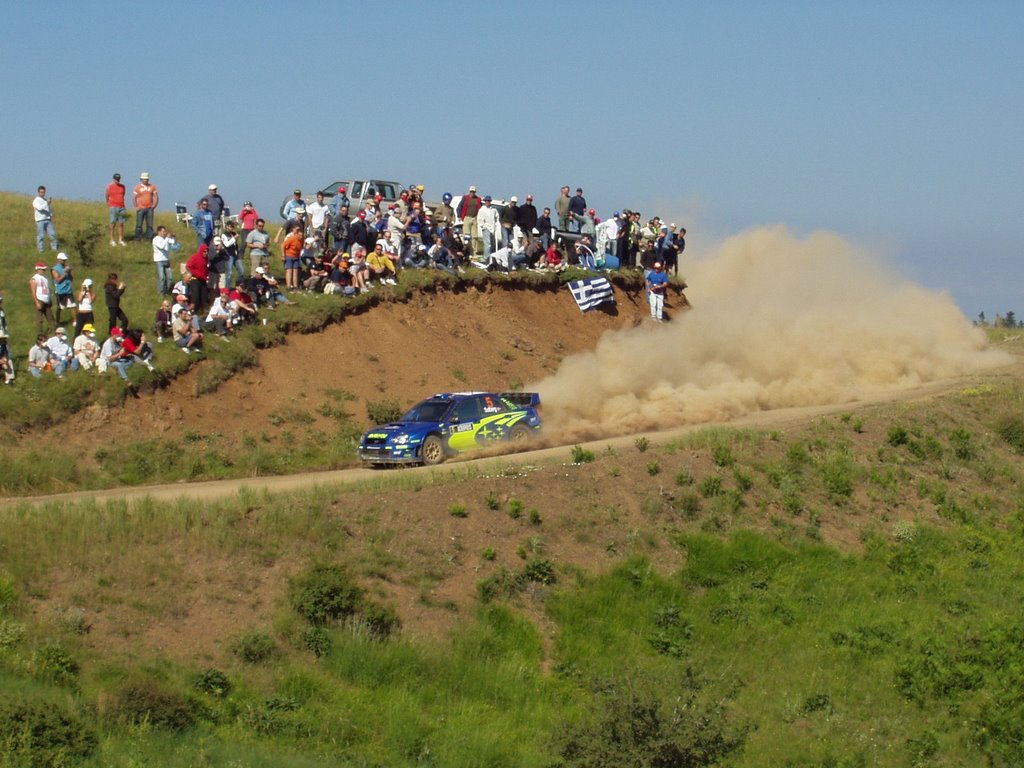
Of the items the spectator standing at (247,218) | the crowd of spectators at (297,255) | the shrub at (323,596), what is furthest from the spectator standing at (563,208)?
the shrub at (323,596)

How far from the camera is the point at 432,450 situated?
29.5m

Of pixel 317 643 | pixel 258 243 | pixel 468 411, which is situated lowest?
pixel 317 643

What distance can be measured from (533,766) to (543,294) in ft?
88.9

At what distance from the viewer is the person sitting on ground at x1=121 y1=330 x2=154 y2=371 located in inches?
1182

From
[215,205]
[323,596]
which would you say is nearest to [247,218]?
[215,205]

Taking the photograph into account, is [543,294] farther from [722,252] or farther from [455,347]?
[722,252]

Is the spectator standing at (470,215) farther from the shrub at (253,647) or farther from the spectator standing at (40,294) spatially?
the shrub at (253,647)

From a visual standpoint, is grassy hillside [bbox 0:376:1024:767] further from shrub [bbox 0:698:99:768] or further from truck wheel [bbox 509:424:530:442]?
truck wheel [bbox 509:424:530:442]

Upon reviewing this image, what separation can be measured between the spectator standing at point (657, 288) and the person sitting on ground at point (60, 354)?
19097mm

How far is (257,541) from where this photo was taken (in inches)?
832

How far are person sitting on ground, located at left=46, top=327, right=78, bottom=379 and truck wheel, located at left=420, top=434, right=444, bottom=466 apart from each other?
8049 mm

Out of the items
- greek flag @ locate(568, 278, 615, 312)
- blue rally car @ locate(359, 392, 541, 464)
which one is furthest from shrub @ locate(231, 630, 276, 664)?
greek flag @ locate(568, 278, 615, 312)

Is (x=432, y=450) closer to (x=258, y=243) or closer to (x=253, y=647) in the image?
(x=258, y=243)

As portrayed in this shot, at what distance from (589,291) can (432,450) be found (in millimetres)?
16344
